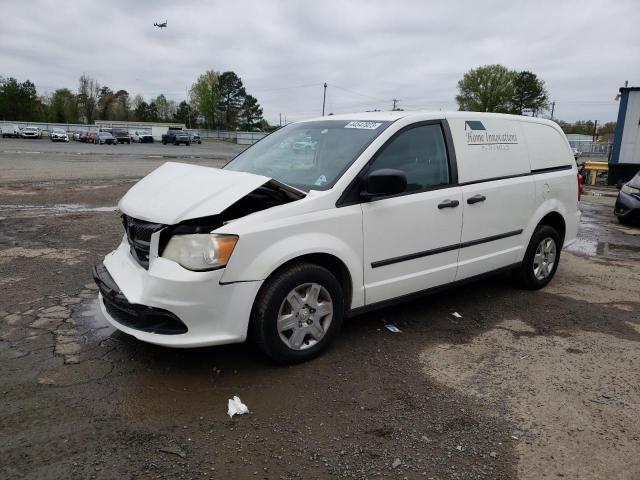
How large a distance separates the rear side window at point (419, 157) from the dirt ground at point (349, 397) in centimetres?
129

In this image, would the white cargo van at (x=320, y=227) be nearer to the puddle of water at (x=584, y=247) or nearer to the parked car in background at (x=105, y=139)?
the puddle of water at (x=584, y=247)

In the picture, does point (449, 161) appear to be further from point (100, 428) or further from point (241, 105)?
point (241, 105)

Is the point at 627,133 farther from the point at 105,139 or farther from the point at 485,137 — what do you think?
the point at 105,139

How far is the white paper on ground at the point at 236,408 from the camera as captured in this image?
3.07 metres

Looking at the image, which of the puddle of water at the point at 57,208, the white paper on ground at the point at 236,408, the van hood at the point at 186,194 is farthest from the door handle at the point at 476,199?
the puddle of water at the point at 57,208

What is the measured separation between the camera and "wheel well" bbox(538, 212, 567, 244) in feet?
18.0

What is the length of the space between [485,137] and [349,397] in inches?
111

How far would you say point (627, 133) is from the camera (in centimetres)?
2042

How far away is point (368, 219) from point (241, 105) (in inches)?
4068

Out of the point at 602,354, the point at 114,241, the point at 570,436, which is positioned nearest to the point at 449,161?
the point at 602,354

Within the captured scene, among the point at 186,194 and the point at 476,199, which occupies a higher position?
the point at 186,194

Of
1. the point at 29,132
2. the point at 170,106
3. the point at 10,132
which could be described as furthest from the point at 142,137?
the point at 170,106

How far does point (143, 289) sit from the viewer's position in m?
3.29

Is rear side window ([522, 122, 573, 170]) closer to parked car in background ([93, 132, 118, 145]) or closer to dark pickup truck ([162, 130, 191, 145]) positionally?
parked car in background ([93, 132, 118, 145])
